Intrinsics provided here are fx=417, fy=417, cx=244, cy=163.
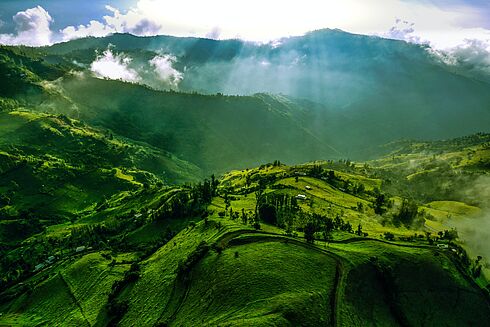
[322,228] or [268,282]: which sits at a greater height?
[268,282]

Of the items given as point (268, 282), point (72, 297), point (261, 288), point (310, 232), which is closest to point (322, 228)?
point (310, 232)

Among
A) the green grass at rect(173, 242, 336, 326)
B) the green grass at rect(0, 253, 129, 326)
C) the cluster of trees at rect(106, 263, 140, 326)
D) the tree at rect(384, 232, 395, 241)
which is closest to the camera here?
the green grass at rect(173, 242, 336, 326)

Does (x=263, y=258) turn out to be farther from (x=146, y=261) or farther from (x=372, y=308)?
(x=146, y=261)

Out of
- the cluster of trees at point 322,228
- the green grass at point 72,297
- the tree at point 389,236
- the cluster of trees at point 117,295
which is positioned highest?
the cluster of trees at point 322,228

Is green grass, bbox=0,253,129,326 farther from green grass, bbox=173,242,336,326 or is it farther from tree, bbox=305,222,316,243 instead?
tree, bbox=305,222,316,243

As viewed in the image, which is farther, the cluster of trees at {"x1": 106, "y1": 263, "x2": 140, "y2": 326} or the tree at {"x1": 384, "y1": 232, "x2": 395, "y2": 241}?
the tree at {"x1": 384, "y1": 232, "x2": 395, "y2": 241}

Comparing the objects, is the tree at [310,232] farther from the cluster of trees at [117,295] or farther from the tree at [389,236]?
the cluster of trees at [117,295]

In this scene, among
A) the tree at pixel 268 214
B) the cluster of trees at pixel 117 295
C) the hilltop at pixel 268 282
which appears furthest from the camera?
the tree at pixel 268 214

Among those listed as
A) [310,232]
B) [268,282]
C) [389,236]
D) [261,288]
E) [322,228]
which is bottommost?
[389,236]

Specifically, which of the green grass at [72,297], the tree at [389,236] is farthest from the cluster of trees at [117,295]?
the tree at [389,236]

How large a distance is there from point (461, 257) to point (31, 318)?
177 m

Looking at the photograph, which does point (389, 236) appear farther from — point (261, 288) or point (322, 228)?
point (261, 288)

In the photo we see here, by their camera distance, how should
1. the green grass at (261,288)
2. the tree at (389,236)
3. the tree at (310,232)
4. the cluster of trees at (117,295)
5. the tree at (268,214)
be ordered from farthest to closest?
the tree at (268,214) < the tree at (389,236) < the tree at (310,232) < the cluster of trees at (117,295) < the green grass at (261,288)

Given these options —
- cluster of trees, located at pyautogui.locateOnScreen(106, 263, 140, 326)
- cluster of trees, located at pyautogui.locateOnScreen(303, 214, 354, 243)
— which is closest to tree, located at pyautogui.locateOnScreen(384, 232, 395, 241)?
cluster of trees, located at pyautogui.locateOnScreen(303, 214, 354, 243)
